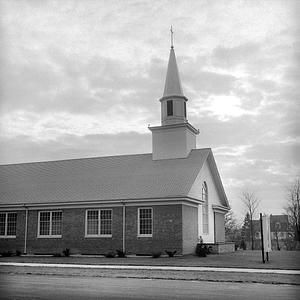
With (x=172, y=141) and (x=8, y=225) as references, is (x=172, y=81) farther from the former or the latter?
(x=8, y=225)

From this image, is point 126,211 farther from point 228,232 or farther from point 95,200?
point 228,232

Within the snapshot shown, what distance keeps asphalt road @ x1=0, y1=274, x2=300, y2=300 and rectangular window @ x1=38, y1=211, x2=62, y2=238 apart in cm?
1665

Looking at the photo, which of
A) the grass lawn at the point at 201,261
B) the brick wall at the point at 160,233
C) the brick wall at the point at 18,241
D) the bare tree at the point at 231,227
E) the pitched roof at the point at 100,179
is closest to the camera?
the grass lawn at the point at 201,261

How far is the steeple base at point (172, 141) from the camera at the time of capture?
36750mm

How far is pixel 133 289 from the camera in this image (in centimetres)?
1493

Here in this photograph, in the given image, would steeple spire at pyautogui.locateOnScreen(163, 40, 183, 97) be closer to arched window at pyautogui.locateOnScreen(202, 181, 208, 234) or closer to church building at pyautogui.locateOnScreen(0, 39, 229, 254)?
church building at pyautogui.locateOnScreen(0, 39, 229, 254)

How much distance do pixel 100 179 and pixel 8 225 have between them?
7.64 meters

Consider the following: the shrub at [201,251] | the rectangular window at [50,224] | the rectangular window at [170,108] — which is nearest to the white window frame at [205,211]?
the shrub at [201,251]

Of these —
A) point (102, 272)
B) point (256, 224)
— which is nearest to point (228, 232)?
point (256, 224)

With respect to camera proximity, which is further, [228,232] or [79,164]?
[228,232]

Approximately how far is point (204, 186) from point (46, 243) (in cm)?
1235

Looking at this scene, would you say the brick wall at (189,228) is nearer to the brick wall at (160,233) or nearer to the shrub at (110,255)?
the brick wall at (160,233)

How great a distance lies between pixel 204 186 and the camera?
3678cm

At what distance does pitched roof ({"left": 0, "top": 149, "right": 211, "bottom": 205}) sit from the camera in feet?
108
